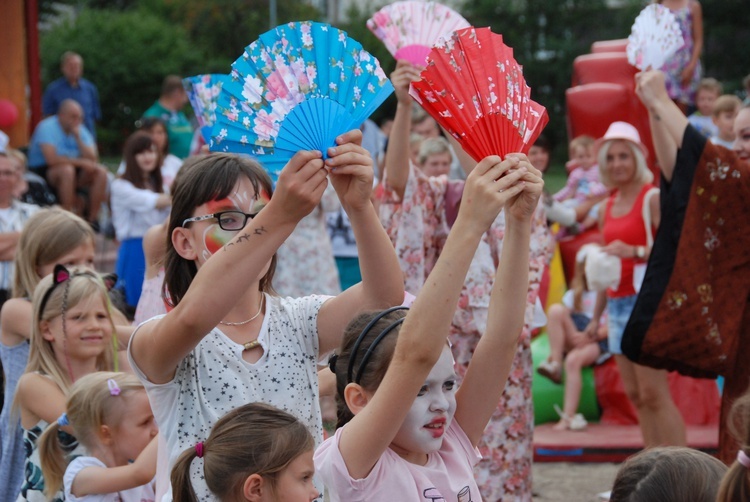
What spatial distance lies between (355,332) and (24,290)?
7.68 ft

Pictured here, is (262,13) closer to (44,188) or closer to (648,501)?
(44,188)

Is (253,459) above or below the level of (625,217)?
above

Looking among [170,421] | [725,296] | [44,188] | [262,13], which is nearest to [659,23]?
[725,296]

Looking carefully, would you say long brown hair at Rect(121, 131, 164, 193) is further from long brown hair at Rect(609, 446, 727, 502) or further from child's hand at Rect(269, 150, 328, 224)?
long brown hair at Rect(609, 446, 727, 502)

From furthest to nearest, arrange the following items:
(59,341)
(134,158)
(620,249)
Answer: (134,158) → (620,249) → (59,341)

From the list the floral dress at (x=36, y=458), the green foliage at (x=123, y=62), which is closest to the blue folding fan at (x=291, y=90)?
the floral dress at (x=36, y=458)

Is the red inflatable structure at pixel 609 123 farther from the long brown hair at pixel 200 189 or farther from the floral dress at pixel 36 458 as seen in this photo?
the long brown hair at pixel 200 189

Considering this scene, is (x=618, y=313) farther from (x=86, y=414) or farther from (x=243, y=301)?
(x=243, y=301)

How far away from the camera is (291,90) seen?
2184 millimetres

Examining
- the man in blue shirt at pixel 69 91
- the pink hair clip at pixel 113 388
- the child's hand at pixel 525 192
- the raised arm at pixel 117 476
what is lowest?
the man in blue shirt at pixel 69 91

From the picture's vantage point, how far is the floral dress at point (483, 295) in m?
4.71

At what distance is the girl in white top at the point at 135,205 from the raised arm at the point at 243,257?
5.69 meters

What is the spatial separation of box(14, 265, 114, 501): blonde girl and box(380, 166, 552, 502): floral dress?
157 centimetres

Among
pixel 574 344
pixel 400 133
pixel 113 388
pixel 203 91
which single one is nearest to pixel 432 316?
pixel 113 388
